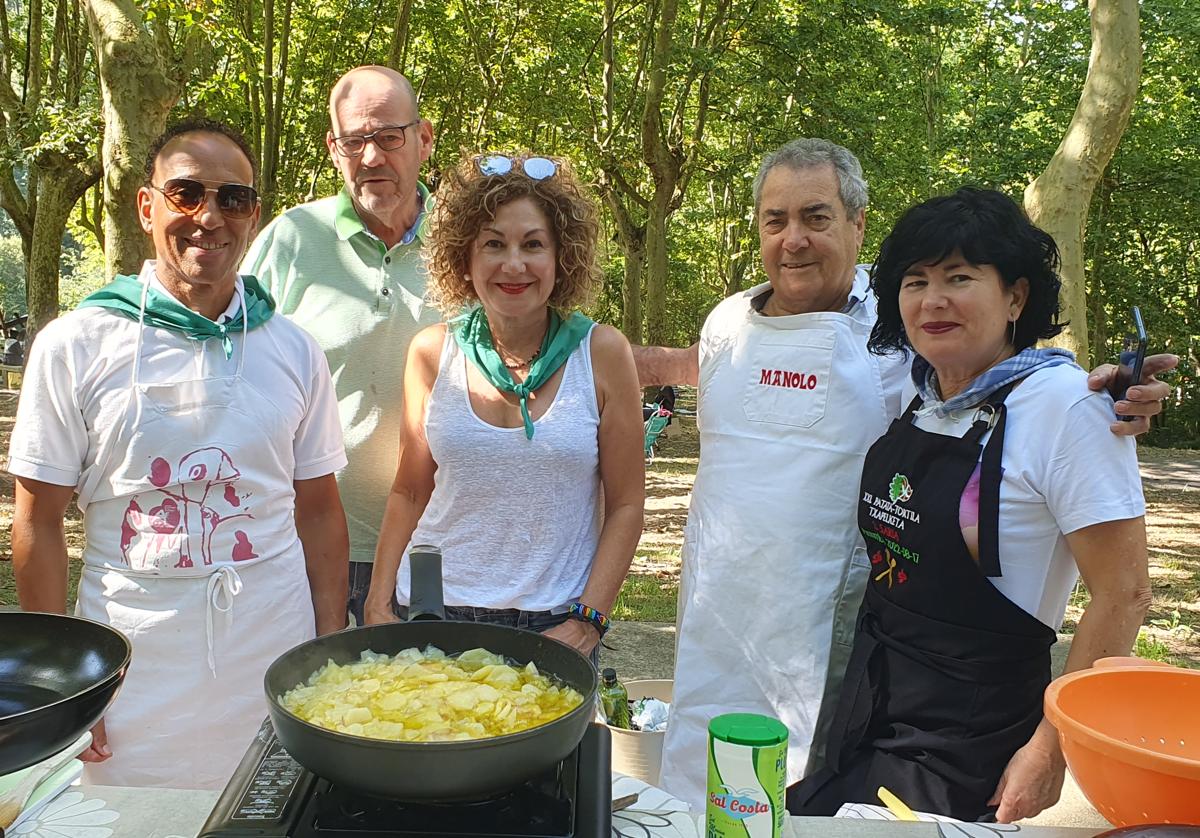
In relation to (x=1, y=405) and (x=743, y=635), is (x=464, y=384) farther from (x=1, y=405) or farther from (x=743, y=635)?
(x=1, y=405)

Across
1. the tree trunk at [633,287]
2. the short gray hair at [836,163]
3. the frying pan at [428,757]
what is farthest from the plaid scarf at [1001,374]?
the tree trunk at [633,287]

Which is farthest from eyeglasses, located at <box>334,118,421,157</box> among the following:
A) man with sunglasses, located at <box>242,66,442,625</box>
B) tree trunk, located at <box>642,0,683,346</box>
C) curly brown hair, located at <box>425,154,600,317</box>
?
tree trunk, located at <box>642,0,683,346</box>

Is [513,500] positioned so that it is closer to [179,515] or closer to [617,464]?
[617,464]

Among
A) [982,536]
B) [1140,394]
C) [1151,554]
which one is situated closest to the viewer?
[1140,394]

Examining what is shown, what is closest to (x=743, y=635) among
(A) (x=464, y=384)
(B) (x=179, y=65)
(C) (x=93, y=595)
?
(A) (x=464, y=384)

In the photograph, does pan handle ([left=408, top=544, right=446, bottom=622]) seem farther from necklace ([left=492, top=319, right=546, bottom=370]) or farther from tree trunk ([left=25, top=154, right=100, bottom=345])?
tree trunk ([left=25, top=154, right=100, bottom=345])

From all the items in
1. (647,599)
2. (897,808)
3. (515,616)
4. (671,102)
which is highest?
(671,102)

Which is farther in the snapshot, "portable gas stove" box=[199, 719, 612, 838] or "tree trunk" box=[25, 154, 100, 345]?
"tree trunk" box=[25, 154, 100, 345]

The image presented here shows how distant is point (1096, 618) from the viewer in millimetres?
2166

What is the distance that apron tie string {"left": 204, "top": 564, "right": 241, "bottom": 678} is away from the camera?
245 cm

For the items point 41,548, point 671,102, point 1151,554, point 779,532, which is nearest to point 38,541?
point 41,548

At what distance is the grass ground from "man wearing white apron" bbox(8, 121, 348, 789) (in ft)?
15.5

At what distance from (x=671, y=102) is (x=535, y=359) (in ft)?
54.6

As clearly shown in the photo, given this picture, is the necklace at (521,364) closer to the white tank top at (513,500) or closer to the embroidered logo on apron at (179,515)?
the white tank top at (513,500)
